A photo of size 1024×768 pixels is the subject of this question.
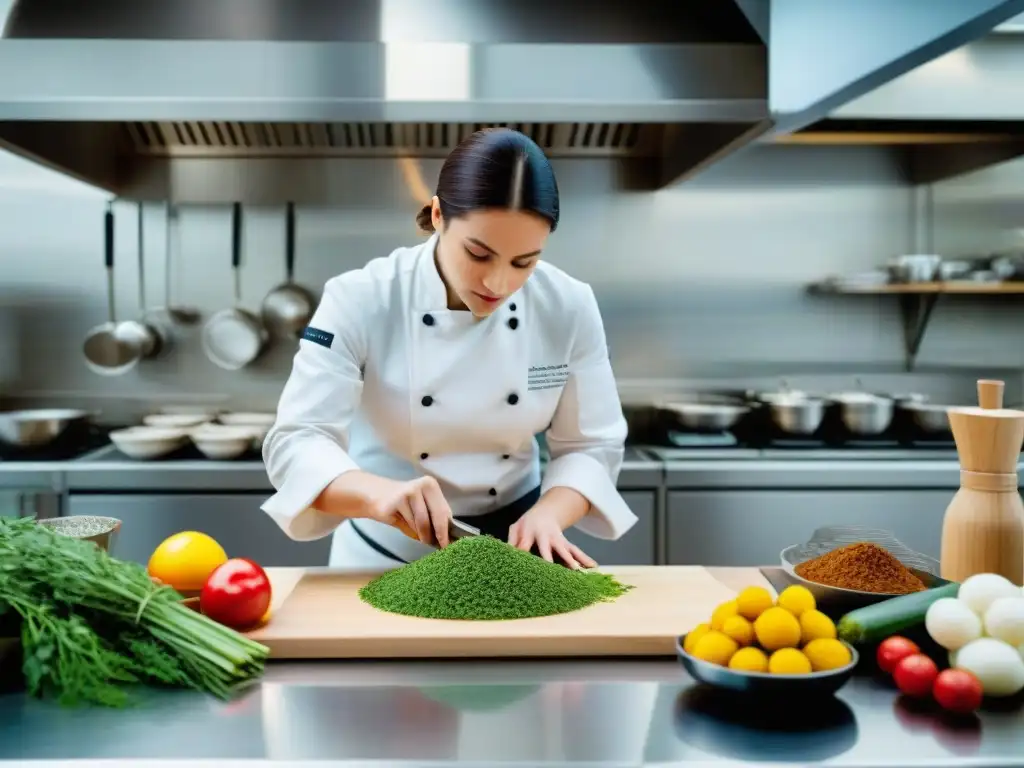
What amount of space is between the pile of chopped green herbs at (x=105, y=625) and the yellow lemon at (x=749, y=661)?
597 mm

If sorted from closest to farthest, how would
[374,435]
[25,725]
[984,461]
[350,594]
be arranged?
1. [25,725]
2. [984,461]
3. [350,594]
4. [374,435]

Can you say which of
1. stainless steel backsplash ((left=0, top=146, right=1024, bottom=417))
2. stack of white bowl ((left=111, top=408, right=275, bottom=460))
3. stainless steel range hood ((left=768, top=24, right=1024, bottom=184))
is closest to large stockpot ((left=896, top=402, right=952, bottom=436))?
stainless steel backsplash ((left=0, top=146, right=1024, bottom=417))

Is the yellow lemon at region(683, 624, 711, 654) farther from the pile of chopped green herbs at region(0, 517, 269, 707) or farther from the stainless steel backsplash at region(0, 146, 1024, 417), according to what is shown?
the stainless steel backsplash at region(0, 146, 1024, 417)

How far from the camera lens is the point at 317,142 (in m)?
3.42

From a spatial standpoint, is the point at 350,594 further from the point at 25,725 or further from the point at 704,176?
the point at 704,176

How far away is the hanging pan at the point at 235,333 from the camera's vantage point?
3.47 metres

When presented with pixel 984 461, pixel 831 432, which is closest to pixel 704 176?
pixel 831 432

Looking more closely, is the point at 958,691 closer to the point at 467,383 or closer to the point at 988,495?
the point at 988,495

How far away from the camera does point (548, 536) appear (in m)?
1.70

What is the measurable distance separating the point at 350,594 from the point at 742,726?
0.69 meters

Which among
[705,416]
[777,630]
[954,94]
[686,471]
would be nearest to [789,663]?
[777,630]

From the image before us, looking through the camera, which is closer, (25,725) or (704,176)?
(25,725)

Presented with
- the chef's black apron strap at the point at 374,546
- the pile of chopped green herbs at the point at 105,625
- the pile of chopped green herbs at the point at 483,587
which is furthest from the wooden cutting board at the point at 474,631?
the chef's black apron strap at the point at 374,546

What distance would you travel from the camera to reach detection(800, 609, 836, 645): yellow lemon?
44.3 inches
